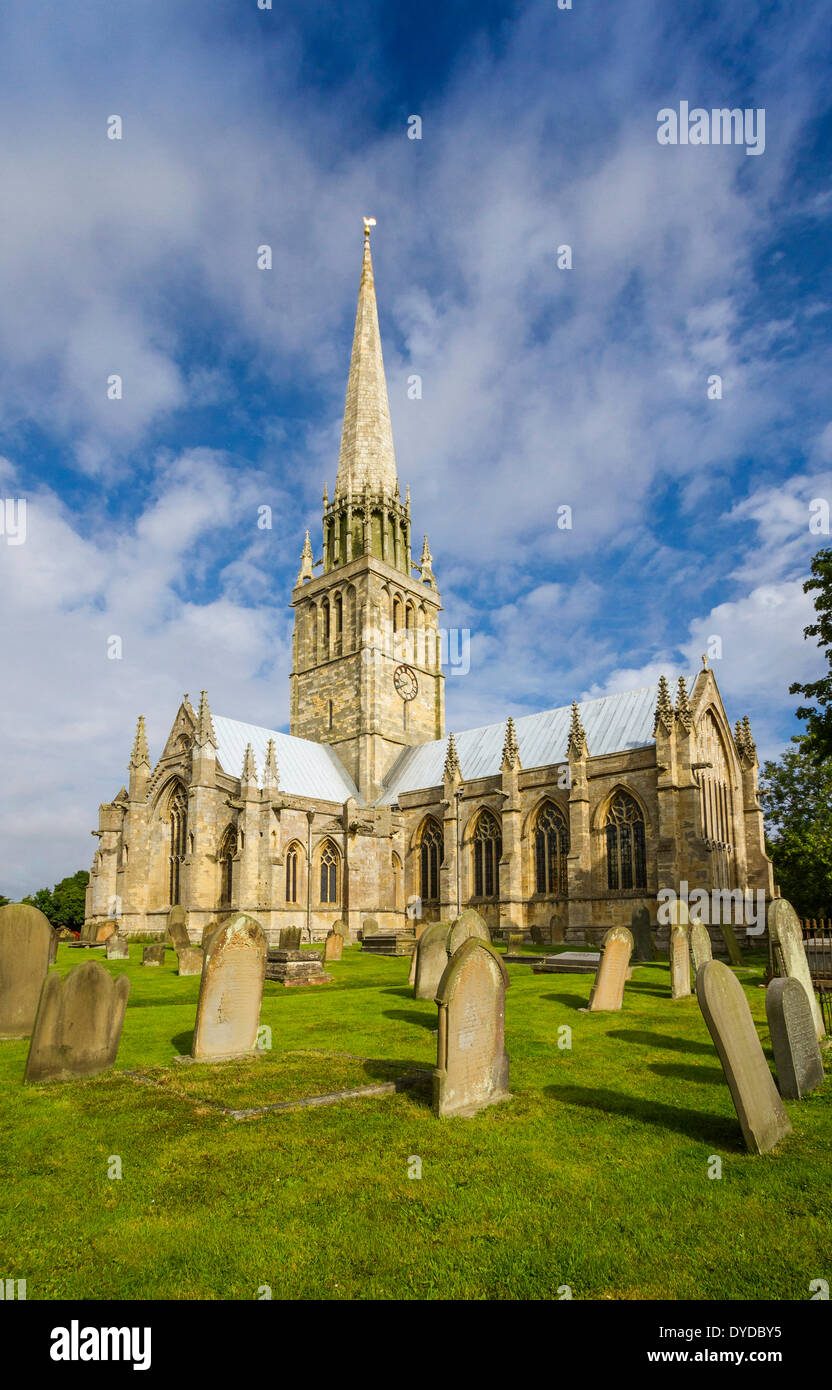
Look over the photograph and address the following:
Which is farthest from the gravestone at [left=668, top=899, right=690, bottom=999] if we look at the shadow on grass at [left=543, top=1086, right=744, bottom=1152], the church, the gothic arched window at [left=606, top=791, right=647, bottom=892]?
the gothic arched window at [left=606, top=791, right=647, bottom=892]

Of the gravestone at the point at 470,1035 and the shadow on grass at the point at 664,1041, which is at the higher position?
the gravestone at the point at 470,1035

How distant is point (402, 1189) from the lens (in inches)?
213

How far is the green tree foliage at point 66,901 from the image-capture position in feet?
160

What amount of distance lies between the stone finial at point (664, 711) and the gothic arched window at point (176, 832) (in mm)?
21429

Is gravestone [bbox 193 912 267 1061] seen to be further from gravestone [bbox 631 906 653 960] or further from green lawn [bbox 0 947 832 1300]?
gravestone [bbox 631 906 653 960]

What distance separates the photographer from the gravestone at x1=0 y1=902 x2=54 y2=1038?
11266mm

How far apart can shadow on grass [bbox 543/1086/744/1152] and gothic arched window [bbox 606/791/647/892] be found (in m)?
22.1

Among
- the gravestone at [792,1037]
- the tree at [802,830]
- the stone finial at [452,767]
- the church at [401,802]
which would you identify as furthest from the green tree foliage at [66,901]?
the gravestone at [792,1037]

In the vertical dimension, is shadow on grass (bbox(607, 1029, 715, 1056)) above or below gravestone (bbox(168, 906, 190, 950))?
above

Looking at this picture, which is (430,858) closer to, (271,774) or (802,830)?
(271,774)

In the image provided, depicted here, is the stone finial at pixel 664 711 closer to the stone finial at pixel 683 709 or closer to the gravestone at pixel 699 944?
the stone finial at pixel 683 709

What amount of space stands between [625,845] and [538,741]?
761cm

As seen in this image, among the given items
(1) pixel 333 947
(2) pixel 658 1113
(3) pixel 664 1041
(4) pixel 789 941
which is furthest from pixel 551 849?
(2) pixel 658 1113
